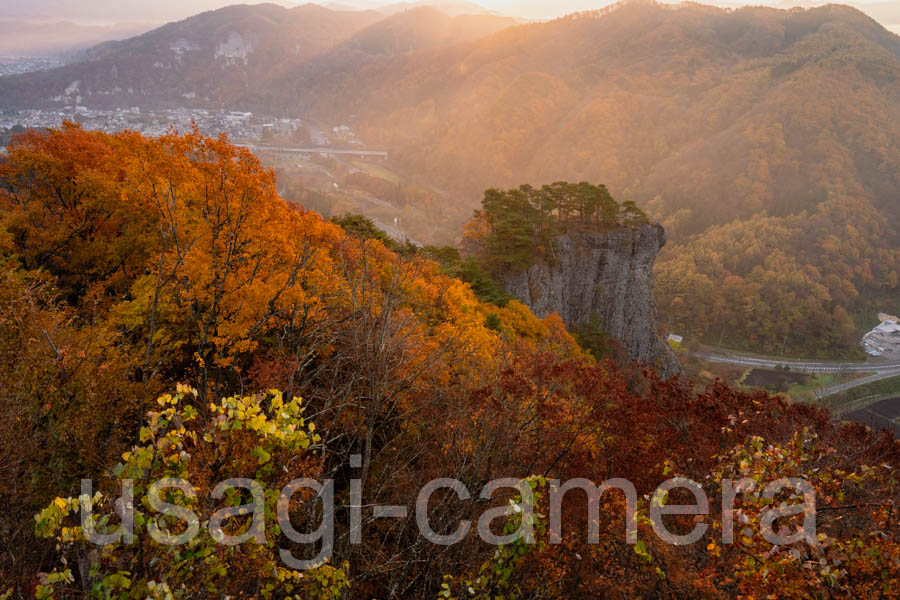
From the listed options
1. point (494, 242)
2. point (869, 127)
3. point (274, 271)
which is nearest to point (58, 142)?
point (274, 271)

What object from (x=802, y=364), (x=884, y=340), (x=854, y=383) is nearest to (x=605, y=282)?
(x=802, y=364)

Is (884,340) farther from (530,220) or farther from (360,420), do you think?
(360,420)

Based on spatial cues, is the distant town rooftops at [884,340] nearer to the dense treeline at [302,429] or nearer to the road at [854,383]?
the road at [854,383]

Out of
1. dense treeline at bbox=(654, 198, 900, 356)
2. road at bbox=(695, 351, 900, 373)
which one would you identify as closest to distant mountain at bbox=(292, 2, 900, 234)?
dense treeline at bbox=(654, 198, 900, 356)

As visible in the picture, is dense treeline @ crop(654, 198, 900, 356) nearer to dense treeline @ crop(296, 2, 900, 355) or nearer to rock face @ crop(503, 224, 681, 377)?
dense treeline @ crop(296, 2, 900, 355)

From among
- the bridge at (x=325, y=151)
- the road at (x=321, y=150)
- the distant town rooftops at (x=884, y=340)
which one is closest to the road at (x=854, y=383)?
the distant town rooftops at (x=884, y=340)

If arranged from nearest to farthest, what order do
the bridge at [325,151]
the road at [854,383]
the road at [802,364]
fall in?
the road at [854,383] → the road at [802,364] → the bridge at [325,151]

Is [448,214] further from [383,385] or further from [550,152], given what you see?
[383,385]
